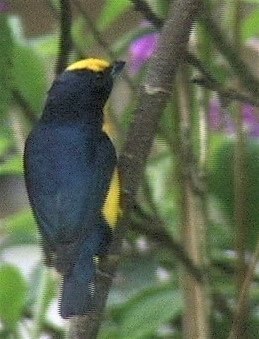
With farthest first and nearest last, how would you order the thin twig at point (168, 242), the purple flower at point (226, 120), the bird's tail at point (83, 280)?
1. the purple flower at point (226, 120)
2. the thin twig at point (168, 242)
3. the bird's tail at point (83, 280)

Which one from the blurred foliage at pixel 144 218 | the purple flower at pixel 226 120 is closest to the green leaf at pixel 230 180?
the blurred foliage at pixel 144 218

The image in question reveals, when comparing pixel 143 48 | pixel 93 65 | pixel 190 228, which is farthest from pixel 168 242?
pixel 143 48

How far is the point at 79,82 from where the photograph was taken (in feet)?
1.53

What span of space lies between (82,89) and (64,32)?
37 millimetres

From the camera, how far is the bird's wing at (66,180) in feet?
1.35

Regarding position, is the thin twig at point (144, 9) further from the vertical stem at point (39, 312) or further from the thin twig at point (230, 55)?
the vertical stem at point (39, 312)

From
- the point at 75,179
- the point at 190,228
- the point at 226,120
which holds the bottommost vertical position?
the point at 226,120

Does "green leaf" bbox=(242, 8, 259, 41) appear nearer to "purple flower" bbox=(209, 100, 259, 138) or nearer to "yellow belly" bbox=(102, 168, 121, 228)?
"purple flower" bbox=(209, 100, 259, 138)

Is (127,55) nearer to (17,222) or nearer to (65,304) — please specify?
(17,222)

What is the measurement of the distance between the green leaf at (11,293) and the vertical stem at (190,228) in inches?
4.8

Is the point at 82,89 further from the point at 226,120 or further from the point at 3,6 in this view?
the point at 226,120

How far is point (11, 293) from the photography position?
57 cm

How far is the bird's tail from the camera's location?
396 mm

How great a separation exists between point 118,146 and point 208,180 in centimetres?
10
